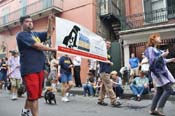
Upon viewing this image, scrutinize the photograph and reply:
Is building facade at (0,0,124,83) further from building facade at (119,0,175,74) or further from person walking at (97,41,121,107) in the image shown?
person walking at (97,41,121,107)

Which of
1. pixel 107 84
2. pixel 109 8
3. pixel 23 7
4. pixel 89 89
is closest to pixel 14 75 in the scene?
pixel 89 89

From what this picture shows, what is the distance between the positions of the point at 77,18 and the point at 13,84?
9112 millimetres

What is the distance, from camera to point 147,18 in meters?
16.8

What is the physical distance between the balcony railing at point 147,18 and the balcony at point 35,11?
472 centimetres

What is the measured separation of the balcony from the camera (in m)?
19.7

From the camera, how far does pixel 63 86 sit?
33.7 ft

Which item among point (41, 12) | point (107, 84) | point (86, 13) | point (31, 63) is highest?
point (41, 12)

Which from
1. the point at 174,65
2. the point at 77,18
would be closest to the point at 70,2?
the point at 77,18

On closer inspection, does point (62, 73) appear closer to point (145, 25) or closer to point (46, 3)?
point (145, 25)

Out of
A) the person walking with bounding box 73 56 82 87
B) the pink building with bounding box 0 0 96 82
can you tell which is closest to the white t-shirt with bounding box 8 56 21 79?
the person walking with bounding box 73 56 82 87

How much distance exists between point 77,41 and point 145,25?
9.65 m

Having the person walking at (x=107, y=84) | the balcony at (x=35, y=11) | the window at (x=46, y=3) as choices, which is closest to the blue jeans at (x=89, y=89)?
the person walking at (x=107, y=84)

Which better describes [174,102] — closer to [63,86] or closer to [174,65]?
[63,86]

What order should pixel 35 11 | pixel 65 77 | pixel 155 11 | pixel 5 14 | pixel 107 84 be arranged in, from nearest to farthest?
pixel 107 84, pixel 65 77, pixel 155 11, pixel 35 11, pixel 5 14
